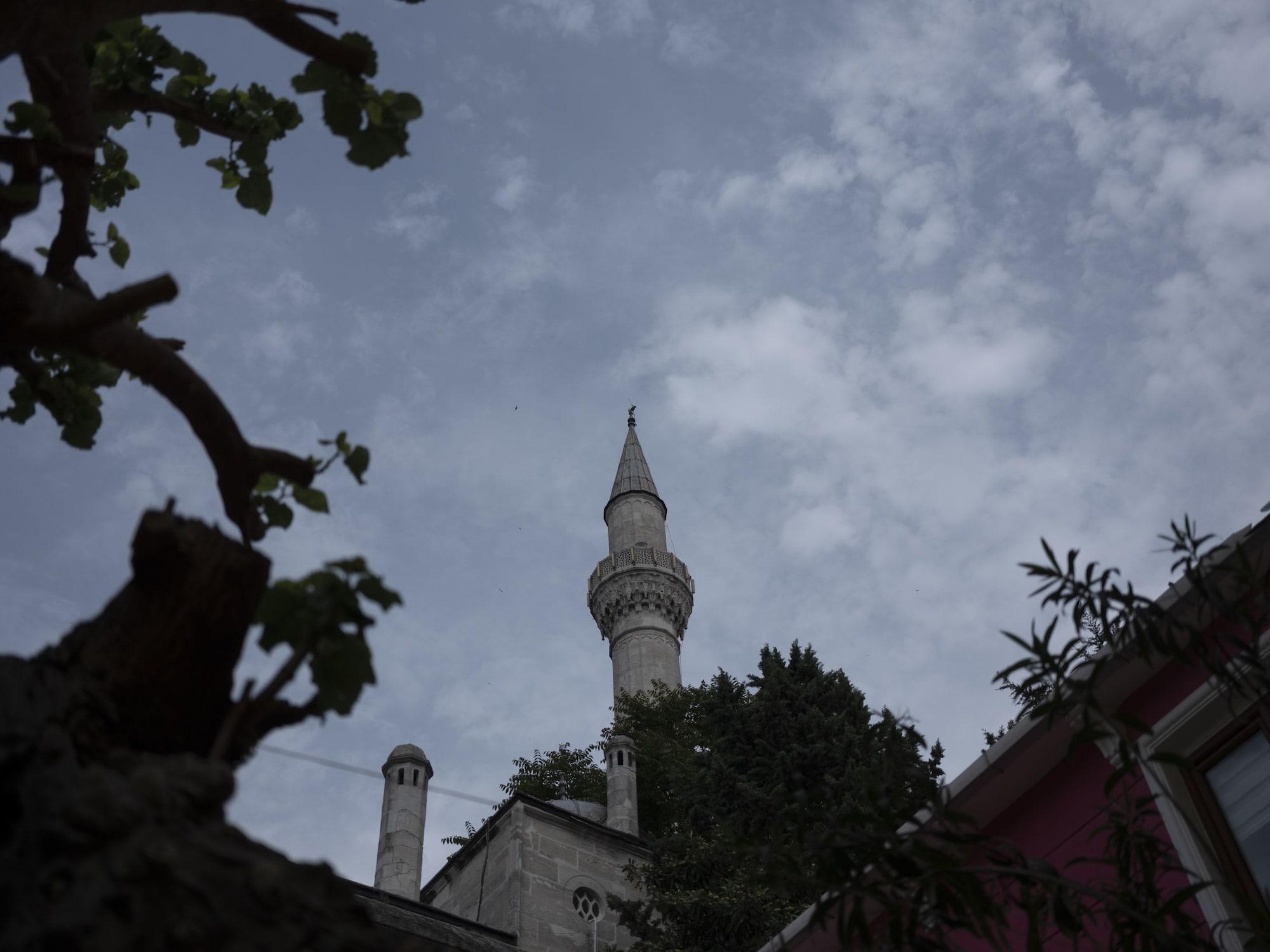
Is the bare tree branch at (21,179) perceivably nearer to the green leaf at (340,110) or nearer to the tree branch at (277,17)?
the tree branch at (277,17)

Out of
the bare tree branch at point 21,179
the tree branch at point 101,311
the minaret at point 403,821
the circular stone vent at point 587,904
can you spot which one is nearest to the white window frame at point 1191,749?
the tree branch at point 101,311

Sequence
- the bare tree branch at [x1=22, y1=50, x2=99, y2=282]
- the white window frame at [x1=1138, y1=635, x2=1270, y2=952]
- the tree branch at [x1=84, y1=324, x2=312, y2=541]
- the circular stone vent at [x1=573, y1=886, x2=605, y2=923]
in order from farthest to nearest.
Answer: the circular stone vent at [x1=573, y1=886, x2=605, y2=923]
the white window frame at [x1=1138, y1=635, x2=1270, y2=952]
the bare tree branch at [x1=22, y1=50, x2=99, y2=282]
the tree branch at [x1=84, y1=324, x2=312, y2=541]

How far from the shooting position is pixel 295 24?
124 inches

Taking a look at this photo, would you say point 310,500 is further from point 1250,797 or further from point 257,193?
point 1250,797

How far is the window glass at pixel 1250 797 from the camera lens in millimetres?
6066

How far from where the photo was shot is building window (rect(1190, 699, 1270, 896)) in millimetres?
6066

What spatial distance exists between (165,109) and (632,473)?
43.5 m

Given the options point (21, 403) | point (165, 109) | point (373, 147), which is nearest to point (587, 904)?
point (21, 403)

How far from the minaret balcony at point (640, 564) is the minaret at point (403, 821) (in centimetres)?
2082

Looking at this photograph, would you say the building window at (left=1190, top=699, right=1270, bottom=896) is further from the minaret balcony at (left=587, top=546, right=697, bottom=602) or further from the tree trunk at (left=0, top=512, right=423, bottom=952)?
the minaret balcony at (left=587, top=546, right=697, bottom=602)

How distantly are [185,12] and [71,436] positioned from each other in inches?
67.3

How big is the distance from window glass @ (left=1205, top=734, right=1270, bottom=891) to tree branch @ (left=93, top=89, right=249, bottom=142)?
6143mm

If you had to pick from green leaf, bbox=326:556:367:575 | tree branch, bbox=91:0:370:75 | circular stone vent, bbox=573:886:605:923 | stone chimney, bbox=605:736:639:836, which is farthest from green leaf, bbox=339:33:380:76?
stone chimney, bbox=605:736:639:836

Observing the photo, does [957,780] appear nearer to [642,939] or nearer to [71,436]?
[71,436]
